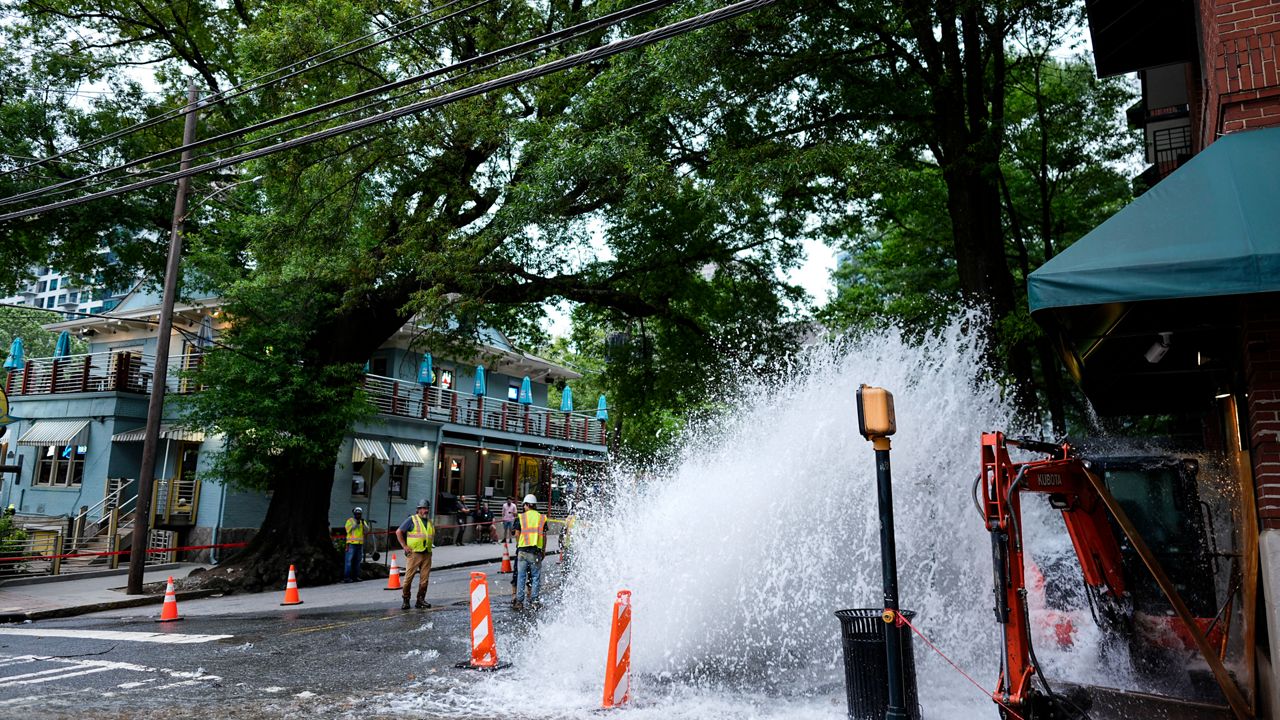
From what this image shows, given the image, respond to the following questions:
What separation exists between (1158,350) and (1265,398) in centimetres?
374

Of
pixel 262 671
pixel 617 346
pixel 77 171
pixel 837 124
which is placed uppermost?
pixel 77 171

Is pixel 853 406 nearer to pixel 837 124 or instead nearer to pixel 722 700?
pixel 722 700

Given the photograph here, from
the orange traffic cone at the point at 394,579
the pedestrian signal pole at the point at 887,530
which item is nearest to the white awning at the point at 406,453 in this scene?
the orange traffic cone at the point at 394,579

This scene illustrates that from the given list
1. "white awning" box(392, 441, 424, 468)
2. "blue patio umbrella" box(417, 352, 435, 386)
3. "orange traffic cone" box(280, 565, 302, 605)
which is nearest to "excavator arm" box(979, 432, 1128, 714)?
"orange traffic cone" box(280, 565, 302, 605)

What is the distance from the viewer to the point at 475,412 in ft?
123

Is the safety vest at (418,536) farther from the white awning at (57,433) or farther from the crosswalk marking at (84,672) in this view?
the white awning at (57,433)

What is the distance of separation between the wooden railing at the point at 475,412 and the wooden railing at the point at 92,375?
21.9ft

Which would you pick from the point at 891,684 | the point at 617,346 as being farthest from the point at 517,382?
the point at 891,684

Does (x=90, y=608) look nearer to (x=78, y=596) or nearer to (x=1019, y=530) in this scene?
(x=78, y=596)

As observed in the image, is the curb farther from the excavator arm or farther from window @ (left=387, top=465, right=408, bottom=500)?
the excavator arm

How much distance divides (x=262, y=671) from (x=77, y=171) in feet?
58.8

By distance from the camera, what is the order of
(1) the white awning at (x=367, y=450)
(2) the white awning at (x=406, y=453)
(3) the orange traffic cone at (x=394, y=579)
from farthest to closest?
(2) the white awning at (x=406, y=453)
(1) the white awning at (x=367, y=450)
(3) the orange traffic cone at (x=394, y=579)

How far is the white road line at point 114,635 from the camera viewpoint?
12.3 metres

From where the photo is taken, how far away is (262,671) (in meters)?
9.86
